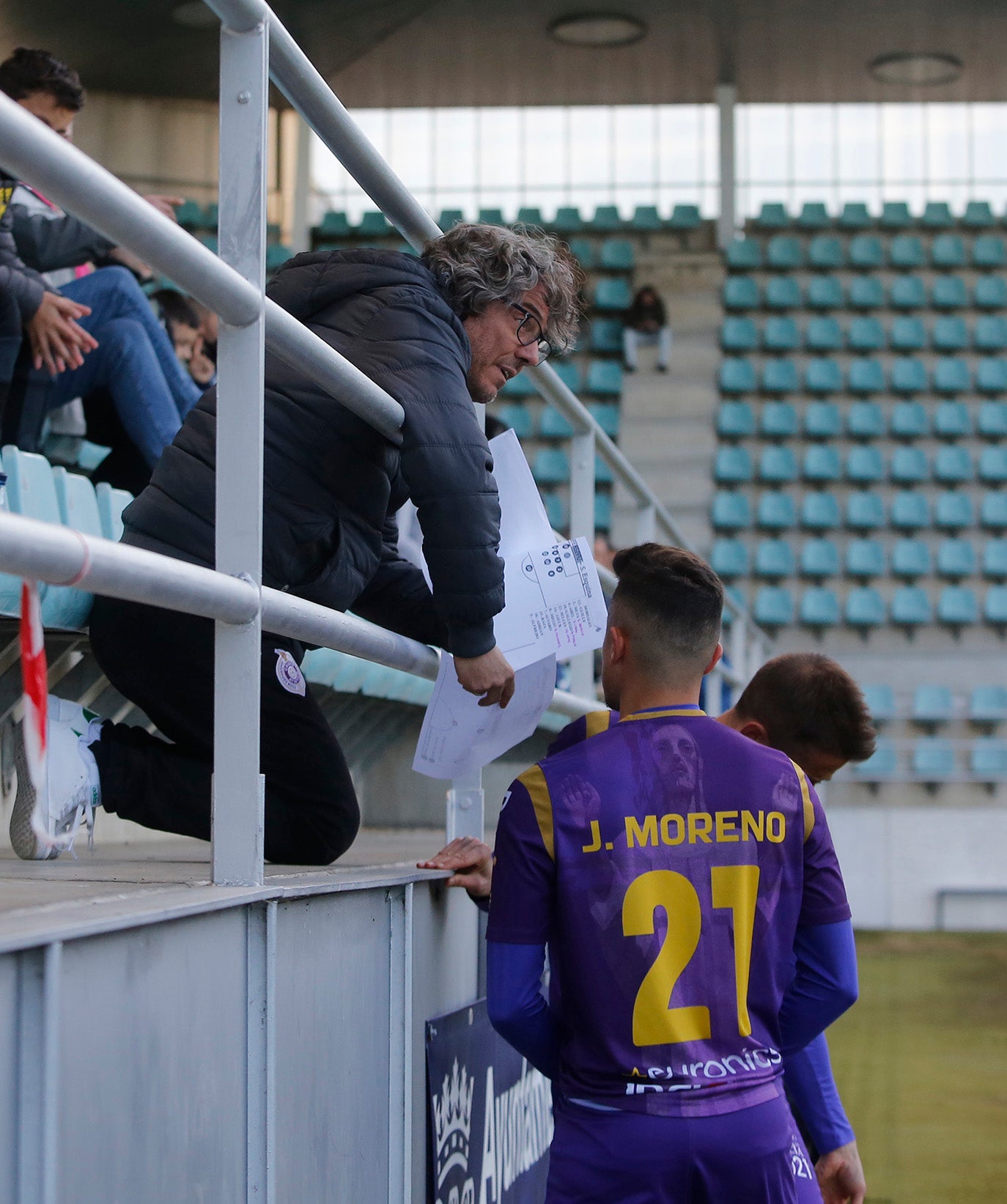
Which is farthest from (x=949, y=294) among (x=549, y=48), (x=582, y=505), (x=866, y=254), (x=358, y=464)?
(x=358, y=464)

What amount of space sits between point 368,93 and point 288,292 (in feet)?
36.8

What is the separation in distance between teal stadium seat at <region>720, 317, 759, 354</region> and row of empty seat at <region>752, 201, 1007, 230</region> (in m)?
0.98

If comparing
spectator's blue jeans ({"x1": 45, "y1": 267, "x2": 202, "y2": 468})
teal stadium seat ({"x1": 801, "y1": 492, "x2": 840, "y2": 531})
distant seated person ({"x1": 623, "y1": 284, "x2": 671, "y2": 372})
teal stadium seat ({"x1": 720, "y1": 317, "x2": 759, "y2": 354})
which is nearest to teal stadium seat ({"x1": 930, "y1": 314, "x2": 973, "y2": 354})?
teal stadium seat ({"x1": 720, "y1": 317, "x2": 759, "y2": 354})

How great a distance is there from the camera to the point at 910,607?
1016cm

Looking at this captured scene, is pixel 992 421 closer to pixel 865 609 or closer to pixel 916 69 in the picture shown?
pixel 865 609

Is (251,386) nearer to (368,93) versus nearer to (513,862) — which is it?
(513,862)

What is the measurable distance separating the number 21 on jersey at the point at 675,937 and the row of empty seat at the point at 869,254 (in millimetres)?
10776

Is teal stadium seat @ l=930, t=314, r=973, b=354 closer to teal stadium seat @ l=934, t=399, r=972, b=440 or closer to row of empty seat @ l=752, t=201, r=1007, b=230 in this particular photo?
teal stadium seat @ l=934, t=399, r=972, b=440

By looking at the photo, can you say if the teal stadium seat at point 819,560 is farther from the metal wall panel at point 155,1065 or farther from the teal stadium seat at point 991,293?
the metal wall panel at point 155,1065

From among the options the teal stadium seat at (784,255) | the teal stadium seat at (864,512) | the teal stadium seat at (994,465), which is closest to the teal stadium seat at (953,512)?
the teal stadium seat at (994,465)

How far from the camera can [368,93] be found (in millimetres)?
12133

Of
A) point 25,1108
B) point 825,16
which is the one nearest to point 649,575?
point 25,1108

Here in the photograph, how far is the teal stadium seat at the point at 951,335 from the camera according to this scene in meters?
11.0

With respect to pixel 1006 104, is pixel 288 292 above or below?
below
